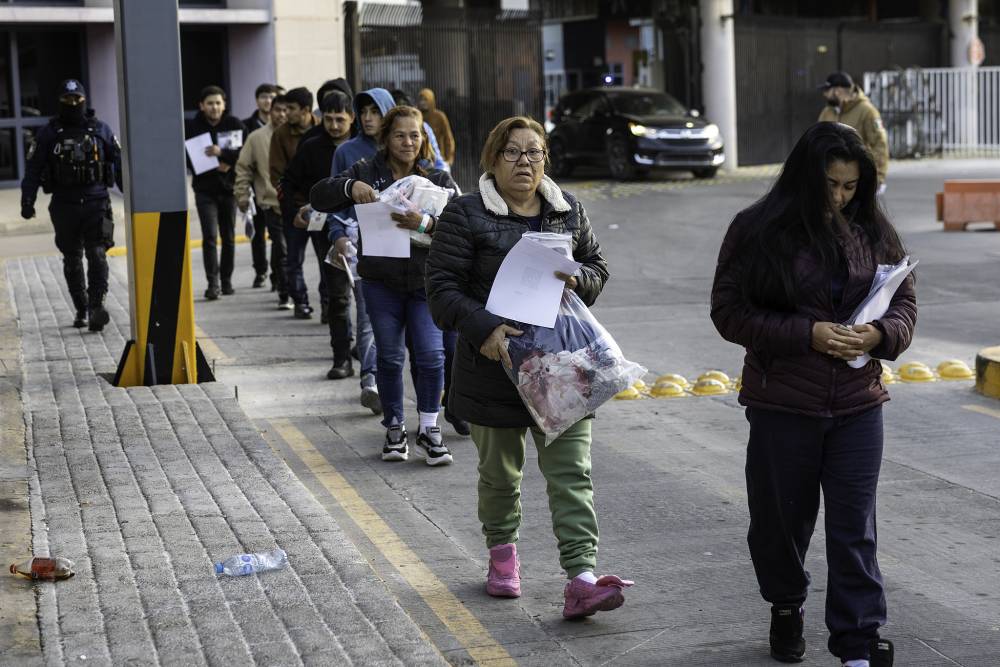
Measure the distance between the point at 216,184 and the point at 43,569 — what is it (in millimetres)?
9184

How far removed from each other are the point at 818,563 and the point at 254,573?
2.17m

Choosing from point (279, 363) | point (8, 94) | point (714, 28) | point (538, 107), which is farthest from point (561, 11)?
point (279, 363)

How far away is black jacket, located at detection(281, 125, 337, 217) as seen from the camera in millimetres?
10031

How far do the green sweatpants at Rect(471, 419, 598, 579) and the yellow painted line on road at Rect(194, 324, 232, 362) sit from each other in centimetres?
527

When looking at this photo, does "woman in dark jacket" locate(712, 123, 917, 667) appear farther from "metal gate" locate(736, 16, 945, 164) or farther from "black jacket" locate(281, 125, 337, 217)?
"metal gate" locate(736, 16, 945, 164)

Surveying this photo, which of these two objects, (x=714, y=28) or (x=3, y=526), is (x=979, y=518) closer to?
(x=3, y=526)

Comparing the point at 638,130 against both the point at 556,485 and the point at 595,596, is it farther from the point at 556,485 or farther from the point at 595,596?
the point at 595,596

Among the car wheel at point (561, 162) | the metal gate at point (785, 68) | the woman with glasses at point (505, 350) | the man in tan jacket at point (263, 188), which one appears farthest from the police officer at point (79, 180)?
the metal gate at point (785, 68)

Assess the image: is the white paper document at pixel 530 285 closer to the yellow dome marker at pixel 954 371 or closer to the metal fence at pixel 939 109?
the yellow dome marker at pixel 954 371

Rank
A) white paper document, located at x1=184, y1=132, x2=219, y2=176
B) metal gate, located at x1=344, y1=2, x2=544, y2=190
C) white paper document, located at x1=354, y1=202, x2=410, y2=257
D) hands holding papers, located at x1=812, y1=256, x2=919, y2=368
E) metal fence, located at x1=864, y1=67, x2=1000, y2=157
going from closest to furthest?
hands holding papers, located at x1=812, y1=256, x2=919, y2=368 < white paper document, located at x1=354, y1=202, x2=410, y2=257 < white paper document, located at x1=184, y1=132, x2=219, y2=176 < metal gate, located at x1=344, y1=2, x2=544, y2=190 < metal fence, located at x1=864, y1=67, x2=1000, y2=157

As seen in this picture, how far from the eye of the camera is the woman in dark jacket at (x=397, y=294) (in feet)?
24.6

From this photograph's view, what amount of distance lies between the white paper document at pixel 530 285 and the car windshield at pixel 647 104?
78.4 feet

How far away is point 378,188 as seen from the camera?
7629mm

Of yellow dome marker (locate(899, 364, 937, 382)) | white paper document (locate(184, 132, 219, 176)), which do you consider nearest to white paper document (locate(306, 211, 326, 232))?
yellow dome marker (locate(899, 364, 937, 382))
